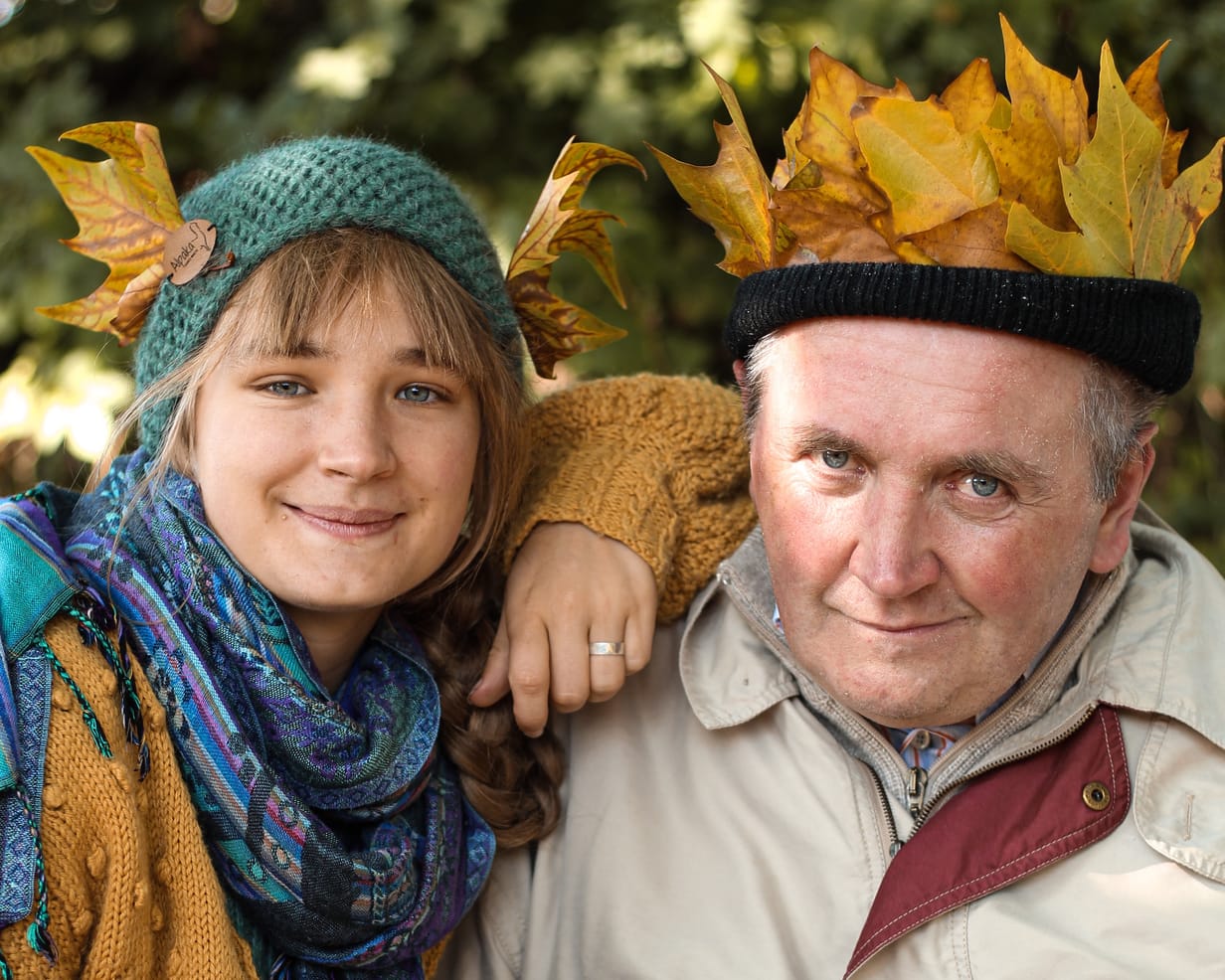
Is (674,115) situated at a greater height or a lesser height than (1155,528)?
greater

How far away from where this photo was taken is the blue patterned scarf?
1913 millimetres

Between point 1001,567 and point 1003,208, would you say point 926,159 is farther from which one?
point 1001,567

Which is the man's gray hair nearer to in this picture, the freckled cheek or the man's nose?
the freckled cheek

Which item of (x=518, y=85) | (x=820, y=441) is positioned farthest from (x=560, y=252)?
(x=518, y=85)

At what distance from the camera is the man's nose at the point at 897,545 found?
194 cm

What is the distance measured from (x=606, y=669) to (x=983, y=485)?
0.69 metres

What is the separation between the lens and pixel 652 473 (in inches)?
94.7

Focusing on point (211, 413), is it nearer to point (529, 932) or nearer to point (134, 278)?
point (134, 278)

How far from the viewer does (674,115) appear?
3873 millimetres

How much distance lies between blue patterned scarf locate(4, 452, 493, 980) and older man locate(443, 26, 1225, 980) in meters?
0.29

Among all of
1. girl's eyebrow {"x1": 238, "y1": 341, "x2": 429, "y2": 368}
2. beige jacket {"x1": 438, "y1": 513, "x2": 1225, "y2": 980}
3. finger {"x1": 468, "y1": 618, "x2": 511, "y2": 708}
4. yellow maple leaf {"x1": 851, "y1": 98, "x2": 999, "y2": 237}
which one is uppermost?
yellow maple leaf {"x1": 851, "y1": 98, "x2": 999, "y2": 237}

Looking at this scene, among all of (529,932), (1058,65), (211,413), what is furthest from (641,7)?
(529,932)

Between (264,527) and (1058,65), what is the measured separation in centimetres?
305

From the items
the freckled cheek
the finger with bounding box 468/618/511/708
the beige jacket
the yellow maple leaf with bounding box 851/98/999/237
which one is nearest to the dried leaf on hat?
the yellow maple leaf with bounding box 851/98/999/237
